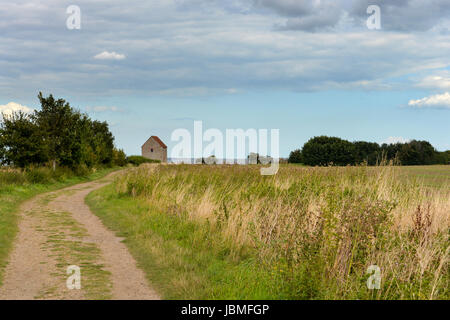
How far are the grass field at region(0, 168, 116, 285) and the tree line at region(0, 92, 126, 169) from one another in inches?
46.6

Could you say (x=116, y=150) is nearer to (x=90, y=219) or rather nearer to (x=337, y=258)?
(x=90, y=219)

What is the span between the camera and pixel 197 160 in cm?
2986

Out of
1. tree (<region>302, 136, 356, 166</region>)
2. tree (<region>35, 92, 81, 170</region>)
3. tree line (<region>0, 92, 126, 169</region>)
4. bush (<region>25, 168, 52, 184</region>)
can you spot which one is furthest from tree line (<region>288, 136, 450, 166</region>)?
bush (<region>25, 168, 52, 184</region>)

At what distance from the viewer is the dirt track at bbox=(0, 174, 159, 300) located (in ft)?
22.5

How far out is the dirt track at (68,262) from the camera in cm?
685

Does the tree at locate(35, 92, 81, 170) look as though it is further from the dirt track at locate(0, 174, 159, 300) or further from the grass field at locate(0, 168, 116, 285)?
the dirt track at locate(0, 174, 159, 300)

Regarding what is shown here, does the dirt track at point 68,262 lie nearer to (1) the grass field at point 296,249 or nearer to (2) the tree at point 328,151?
(1) the grass field at point 296,249

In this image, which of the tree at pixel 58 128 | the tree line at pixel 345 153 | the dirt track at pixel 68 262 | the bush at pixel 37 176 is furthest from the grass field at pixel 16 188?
the tree line at pixel 345 153

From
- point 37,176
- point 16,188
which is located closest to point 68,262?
point 16,188

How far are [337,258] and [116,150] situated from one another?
68404mm

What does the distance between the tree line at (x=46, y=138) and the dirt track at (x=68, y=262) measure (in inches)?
582

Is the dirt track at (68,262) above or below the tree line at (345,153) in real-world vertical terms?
below

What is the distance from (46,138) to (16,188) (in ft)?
40.3

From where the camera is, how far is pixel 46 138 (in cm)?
3388
